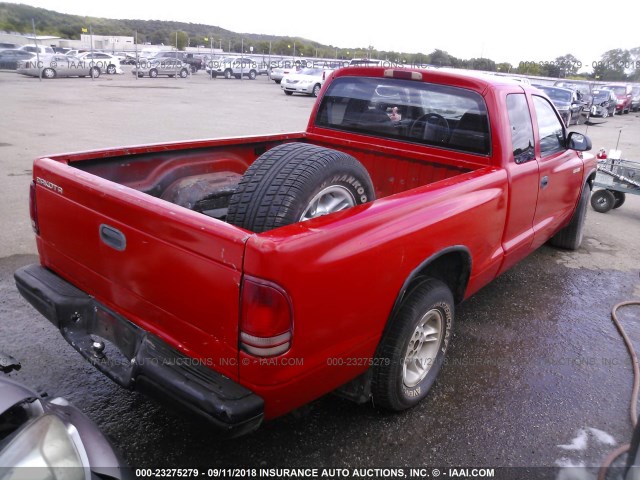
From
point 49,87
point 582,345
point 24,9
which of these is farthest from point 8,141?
point 24,9

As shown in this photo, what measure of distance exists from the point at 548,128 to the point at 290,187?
2.86 m

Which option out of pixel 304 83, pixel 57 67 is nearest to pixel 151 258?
pixel 304 83

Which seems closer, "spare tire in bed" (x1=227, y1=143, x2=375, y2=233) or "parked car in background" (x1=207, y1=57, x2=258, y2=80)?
"spare tire in bed" (x1=227, y1=143, x2=375, y2=233)

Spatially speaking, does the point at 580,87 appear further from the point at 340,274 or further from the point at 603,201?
the point at 340,274

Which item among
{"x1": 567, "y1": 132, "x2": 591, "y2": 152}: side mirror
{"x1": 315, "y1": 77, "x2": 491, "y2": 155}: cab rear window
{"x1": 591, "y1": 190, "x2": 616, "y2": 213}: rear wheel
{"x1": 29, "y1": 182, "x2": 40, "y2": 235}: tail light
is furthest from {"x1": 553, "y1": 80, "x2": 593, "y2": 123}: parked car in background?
{"x1": 29, "y1": 182, "x2": 40, "y2": 235}: tail light

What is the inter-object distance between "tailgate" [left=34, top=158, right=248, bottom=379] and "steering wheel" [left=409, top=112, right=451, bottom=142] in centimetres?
232

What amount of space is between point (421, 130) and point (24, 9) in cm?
7172

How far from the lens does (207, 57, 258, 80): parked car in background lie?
3797 cm

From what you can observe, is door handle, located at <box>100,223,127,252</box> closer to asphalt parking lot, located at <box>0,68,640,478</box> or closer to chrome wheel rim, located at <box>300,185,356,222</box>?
asphalt parking lot, located at <box>0,68,640,478</box>

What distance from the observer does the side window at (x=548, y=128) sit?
4148mm

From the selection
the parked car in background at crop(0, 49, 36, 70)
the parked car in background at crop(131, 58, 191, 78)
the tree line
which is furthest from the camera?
the tree line

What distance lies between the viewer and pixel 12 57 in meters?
30.6

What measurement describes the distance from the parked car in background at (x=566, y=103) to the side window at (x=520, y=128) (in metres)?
15.5

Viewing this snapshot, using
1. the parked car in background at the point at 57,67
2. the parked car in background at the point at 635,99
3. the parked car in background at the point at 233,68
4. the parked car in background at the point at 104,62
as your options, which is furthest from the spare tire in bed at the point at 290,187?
the parked car in background at the point at 233,68
